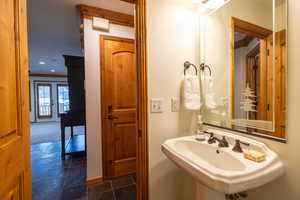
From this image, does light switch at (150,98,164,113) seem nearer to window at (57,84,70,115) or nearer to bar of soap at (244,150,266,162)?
bar of soap at (244,150,266,162)

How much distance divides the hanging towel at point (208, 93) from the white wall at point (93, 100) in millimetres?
1388

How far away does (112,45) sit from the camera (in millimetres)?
2021

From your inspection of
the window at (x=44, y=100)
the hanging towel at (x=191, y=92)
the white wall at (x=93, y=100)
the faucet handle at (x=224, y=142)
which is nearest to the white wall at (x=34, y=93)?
the window at (x=44, y=100)

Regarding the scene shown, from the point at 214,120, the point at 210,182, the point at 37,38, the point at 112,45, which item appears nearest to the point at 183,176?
the point at 214,120

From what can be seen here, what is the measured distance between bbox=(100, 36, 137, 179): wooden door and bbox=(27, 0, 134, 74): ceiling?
0.43 meters

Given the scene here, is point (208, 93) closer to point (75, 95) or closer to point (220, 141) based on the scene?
point (220, 141)

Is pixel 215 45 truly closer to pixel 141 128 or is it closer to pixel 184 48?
pixel 184 48

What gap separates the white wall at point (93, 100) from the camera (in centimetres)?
189

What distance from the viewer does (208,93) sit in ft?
4.37

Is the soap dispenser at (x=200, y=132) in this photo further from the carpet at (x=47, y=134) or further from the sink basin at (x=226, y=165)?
the carpet at (x=47, y=134)

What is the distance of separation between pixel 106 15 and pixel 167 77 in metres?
1.41

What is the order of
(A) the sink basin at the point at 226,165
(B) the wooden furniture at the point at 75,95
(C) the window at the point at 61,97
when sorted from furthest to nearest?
1. (C) the window at the point at 61,97
2. (B) the wooden furniture at the point at 75,95
3. (A) the sink basin at the point at 226,165

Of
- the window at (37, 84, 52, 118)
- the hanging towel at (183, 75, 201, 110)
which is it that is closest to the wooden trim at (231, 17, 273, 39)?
the hanging towel at (183, 75, 201, 110)

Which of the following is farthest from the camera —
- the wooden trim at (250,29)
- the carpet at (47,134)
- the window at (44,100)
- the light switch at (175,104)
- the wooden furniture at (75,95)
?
the window at (44,100)
